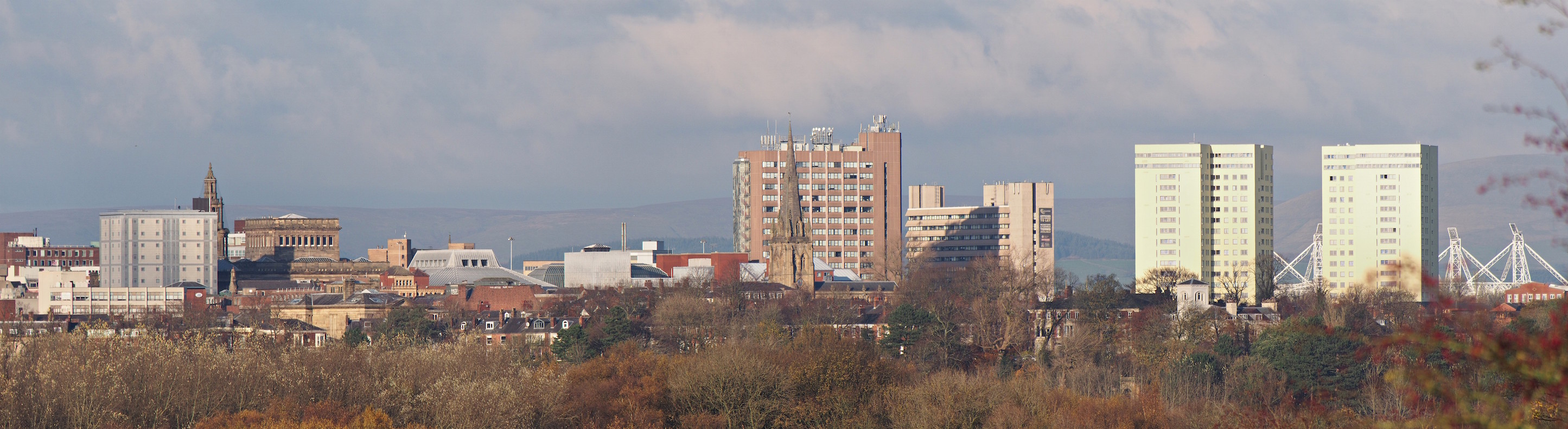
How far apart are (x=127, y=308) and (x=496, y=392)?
127752 millimetres

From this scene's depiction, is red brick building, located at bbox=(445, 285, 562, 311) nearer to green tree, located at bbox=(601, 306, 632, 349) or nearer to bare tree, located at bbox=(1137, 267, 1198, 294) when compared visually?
green tree, located at bbox=(601, 306, 632, 349)

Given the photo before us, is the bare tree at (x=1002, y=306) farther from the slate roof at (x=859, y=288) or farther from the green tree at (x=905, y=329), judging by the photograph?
the slate roof at (x=859, y=288)

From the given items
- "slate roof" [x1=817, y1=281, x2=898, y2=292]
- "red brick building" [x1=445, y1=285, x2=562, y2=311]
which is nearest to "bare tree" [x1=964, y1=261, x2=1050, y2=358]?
"slate roof" [x1=817, y1=281, x2=898, y2=292]

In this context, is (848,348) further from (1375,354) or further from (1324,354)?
(1375,354)

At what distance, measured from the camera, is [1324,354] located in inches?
4040

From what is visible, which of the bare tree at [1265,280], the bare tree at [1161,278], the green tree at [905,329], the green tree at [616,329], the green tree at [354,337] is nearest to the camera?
the green tree at [354,337]

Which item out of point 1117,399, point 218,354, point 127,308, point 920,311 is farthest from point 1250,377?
point 127,308

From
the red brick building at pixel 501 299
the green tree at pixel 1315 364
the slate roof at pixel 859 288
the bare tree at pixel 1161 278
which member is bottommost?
the green tree at pixel 1315 364

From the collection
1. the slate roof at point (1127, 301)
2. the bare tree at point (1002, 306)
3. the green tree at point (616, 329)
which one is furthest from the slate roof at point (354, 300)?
the slate roof at point (1127, 301)

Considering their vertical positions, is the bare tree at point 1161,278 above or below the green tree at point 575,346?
above

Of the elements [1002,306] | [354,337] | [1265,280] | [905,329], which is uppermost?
Answer: [1265,280]

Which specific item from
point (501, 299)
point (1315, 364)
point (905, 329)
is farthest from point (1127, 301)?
point (501, 299)

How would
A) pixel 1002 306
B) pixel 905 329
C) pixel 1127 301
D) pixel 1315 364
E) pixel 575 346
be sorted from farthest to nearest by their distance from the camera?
pixel 1127 301, pixel 1002 306, pixel 905 329, pixel 575 346, pixel 1315 364

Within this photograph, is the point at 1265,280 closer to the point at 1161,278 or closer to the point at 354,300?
the point at 1161,278
